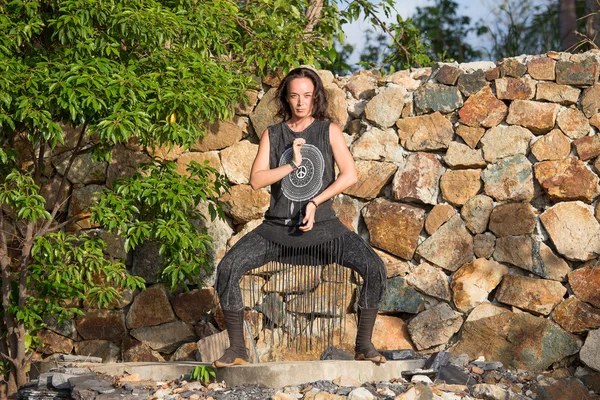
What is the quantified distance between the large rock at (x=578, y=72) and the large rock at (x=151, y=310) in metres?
3.00

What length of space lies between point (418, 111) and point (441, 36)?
184 inches

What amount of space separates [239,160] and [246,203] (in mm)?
312

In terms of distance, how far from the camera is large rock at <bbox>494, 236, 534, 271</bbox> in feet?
17.6

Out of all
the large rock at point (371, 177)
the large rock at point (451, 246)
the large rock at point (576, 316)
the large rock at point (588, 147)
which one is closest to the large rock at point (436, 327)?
the large rock at point (451, 246)

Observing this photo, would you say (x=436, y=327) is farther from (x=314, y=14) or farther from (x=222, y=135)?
(x=314, y=14)


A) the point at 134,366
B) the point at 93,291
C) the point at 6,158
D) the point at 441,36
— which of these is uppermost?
the point at 441,36

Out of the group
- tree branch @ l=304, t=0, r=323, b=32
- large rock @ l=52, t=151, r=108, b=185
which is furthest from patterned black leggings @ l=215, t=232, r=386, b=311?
tree branch @ l=304, t=0, r=323, b=32

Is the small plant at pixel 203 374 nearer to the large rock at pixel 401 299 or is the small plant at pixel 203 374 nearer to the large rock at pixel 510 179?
the large rock at pixel 401 299

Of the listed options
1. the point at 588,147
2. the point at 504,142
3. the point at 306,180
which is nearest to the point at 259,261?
the point at 306,180

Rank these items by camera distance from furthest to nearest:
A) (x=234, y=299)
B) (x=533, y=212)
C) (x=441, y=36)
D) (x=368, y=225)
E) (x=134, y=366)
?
(x=441, y=36) → (x=368, y=225) → (x=533, y=212) → (x=134, y=366) → (x=234, y=299)

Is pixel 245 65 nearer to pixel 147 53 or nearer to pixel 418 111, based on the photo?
pixel 147 53

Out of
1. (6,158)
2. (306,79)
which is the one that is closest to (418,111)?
(306,79)

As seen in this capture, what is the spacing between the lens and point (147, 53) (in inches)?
211

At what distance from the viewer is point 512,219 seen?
5434 millimetres
